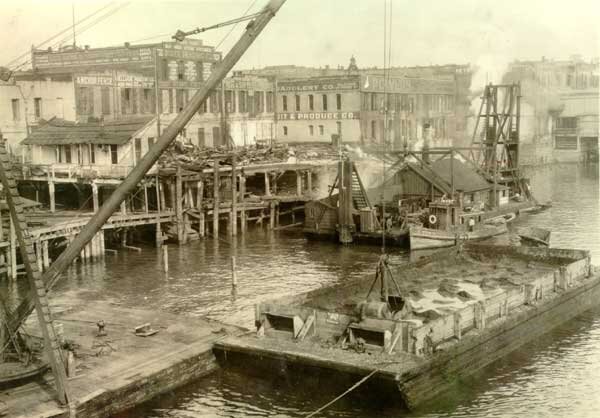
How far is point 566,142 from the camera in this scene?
10288cm

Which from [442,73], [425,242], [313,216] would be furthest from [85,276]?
[442,73]

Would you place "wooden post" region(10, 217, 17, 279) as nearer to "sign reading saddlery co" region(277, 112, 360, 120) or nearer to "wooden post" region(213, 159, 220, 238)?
"wooden post" region(213, 159, 220, 238)

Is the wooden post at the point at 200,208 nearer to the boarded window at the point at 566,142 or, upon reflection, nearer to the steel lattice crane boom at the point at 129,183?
the steel lattice crane boom at the point at 129,183

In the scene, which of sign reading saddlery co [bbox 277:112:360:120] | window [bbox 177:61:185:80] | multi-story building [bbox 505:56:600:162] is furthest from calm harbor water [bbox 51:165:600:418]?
multi-story building [bbox 505:56:600:162]

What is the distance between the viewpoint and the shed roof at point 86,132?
1876 inches

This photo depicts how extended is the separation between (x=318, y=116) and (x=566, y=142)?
45.8 meters

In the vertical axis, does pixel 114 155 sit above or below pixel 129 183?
above

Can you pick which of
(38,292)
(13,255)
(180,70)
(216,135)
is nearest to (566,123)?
(216,135)

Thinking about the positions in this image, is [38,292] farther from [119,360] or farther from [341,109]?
[341,109]

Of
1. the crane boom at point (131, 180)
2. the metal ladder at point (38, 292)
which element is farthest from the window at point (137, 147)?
the metal ladder at point (38, 292)

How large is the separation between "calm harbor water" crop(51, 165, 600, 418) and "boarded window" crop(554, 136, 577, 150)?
1770 inches

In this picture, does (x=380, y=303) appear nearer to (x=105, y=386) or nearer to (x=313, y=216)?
(x=105, y=386)

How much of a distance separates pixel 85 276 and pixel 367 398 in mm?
21474

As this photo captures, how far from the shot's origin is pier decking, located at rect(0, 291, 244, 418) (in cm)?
1741
